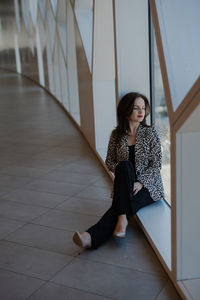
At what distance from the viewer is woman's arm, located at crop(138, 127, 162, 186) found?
11.3ft

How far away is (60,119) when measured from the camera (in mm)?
9695

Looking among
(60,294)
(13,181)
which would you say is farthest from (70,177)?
(60,294)

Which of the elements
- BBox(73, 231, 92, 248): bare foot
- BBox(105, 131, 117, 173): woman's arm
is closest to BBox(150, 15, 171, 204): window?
BBox(105, 131, 117, 173): woman's arm

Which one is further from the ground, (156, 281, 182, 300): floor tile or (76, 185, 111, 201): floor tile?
(156, 281, 182, 300): floor tile

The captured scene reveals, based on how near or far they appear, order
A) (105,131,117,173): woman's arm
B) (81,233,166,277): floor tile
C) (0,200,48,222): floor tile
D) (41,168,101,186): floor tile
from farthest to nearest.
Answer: (41,168,101,186): floor tile < (0,200,48,222): floor tile < (105,131,117,173): woman's arm < (81,233,166,277): floor tile

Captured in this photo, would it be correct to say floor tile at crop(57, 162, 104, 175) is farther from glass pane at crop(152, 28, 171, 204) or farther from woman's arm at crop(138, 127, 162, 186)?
woman's arm at crop(138, 127, 162, 186)

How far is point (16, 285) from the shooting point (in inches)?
106

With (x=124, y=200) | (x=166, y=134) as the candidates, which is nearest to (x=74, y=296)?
(x=124, y=200)

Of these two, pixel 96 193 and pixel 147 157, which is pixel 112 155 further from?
pixel 96 193

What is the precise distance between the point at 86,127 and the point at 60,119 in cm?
303

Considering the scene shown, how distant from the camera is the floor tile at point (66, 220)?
3.58 metres

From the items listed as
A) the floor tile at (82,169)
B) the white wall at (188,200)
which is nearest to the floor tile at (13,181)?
the floor tile at (82,169)

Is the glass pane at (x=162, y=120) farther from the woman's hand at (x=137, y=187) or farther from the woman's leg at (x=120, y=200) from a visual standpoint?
the woman's leg at (x=120, y=200)

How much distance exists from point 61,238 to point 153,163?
1.06 m
